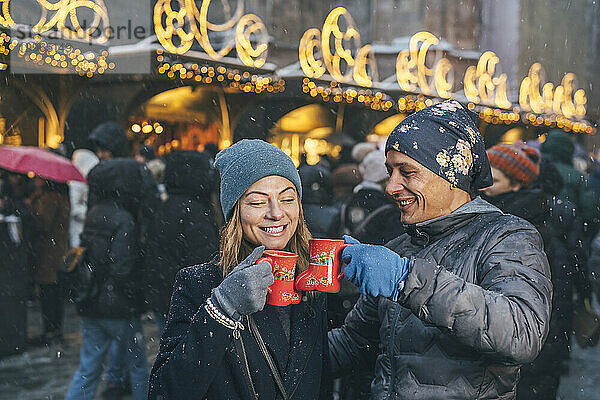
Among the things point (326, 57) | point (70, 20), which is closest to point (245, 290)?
point (70, 20)

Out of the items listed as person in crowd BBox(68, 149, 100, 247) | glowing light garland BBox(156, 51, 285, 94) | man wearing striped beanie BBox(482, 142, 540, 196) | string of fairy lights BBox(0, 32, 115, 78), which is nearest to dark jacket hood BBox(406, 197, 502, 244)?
man wearing striped beanie BBox(482, 142, 540, 196)

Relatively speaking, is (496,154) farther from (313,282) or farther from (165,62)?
(165,62)

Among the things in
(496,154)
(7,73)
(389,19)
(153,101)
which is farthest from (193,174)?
(389,19)

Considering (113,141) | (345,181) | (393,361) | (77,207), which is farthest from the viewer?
(77,207)

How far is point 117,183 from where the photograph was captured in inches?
199

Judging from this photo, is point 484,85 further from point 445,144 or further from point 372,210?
point 445,144

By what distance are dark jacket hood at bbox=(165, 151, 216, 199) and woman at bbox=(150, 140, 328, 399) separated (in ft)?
8.78

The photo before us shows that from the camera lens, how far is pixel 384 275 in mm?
1804

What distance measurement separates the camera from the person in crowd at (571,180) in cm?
652

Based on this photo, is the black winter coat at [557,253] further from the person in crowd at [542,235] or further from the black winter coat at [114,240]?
the black winter coat at [114,240]

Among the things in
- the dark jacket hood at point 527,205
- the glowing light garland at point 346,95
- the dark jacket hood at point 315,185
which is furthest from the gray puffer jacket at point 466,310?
the glowing light garland at point 346,95

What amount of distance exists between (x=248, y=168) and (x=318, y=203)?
8.73 ft

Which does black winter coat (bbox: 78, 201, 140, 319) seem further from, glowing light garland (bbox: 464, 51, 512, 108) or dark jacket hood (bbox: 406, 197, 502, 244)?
glowing light garland (bbox: 464, 51, 512, 108)

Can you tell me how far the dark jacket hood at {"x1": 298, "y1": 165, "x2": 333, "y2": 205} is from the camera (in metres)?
4.87
